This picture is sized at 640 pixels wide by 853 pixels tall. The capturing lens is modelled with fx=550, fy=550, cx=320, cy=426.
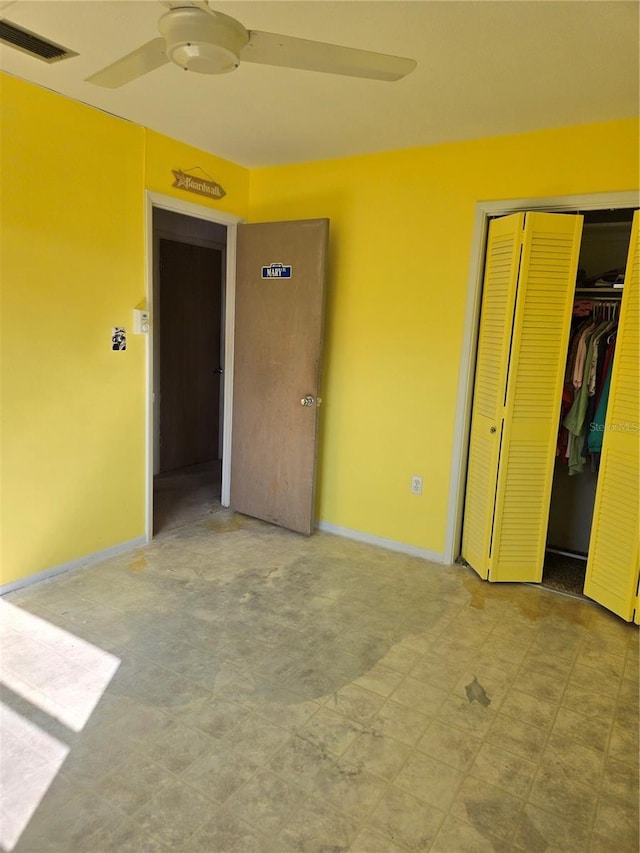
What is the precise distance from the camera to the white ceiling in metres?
1.84

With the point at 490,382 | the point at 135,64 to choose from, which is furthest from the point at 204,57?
the point at 490,382

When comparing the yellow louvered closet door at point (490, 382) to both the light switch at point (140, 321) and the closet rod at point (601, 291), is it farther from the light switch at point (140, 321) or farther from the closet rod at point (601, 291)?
the light switch at point (140, 321)

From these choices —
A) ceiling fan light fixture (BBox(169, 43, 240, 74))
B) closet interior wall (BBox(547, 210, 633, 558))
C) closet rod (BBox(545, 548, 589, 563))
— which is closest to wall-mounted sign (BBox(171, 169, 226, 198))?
ceiling fan light fixture (BBox(169, 43, 240, 74))

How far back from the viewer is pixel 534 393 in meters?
2.97

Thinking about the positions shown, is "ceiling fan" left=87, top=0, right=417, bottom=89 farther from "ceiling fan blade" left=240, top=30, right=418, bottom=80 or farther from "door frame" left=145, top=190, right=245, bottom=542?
"door frame" left=145, top=190, right=245, bottom=542

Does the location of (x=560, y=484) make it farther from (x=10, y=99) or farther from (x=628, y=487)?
(x=10, y=99)

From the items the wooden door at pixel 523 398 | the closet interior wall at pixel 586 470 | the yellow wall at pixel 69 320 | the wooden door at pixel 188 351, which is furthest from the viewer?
the wooden door at pixel 188 351

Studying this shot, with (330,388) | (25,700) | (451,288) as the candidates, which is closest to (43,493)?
(25,700)

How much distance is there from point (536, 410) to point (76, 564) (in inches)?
106

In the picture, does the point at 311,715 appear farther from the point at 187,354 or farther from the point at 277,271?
the point at 187,354

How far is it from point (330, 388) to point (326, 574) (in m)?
1.26

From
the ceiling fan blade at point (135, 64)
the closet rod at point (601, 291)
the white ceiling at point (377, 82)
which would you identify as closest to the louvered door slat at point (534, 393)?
the closet rod at point (601, 291)

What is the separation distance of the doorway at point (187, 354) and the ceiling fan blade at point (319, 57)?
3.32 m

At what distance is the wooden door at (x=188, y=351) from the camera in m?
4.88
